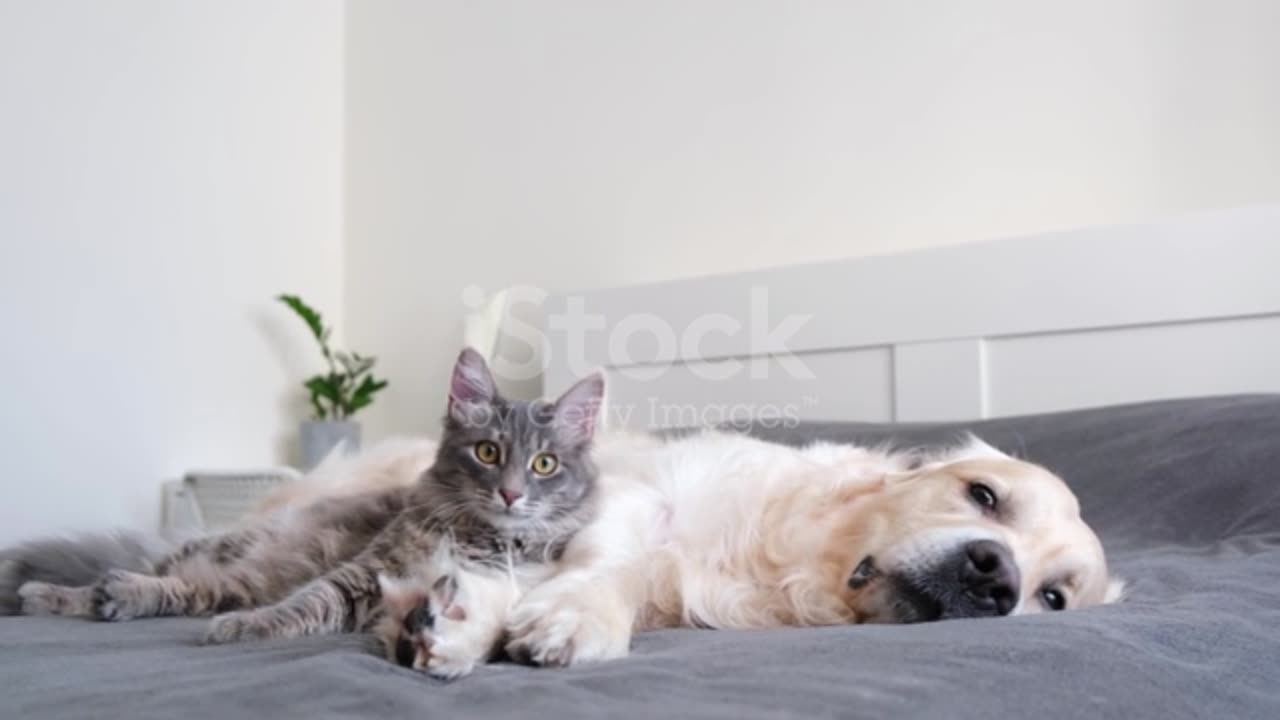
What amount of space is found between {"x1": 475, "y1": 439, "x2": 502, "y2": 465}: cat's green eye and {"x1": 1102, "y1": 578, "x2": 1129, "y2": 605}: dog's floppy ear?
0.89m

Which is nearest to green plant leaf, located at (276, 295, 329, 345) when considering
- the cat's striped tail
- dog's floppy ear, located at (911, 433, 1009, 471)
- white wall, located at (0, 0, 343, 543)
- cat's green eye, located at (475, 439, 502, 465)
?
white wall, located at (0, 0, 343, 543)

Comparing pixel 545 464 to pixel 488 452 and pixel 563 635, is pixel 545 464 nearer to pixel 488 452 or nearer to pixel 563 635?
pixel 488 452

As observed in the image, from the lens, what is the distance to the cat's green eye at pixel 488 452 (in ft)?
5.11

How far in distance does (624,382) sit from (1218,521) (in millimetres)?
1754

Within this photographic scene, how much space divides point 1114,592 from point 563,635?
2.72 feet

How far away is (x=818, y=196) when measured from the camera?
3123mm

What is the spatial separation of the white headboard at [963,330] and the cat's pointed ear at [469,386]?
1.42m

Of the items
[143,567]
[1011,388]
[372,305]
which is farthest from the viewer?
[372,305]

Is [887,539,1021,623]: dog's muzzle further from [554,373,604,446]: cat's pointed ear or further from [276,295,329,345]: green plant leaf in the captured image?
[276,295,329,345]: green plant leaf

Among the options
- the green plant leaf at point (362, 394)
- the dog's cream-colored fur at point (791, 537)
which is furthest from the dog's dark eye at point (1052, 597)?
the green plant leaf at point (362, 394)

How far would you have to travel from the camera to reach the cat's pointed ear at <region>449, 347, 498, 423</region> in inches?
63.4

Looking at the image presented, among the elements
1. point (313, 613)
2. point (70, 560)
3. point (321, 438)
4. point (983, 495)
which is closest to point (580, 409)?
point (313, 613)

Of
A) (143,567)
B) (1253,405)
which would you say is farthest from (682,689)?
(1253,405)

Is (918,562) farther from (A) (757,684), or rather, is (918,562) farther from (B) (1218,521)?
(B) (1218,521)
